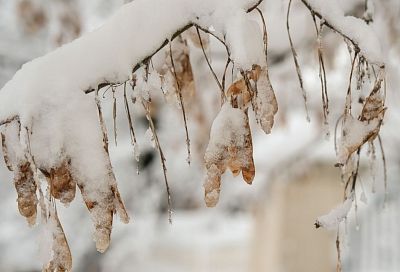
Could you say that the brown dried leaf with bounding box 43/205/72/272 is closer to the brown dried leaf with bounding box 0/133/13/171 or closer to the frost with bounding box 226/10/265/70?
the brown dried leaf with bounding box 0/133/13/171

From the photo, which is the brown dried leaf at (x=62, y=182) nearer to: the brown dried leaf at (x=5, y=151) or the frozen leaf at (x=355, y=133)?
the brown dried leaf at (x=5, y=151)

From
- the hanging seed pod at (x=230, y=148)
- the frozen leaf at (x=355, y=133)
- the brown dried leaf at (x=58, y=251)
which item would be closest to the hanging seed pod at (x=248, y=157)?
the hanging seed pod at (x=230, y=148)

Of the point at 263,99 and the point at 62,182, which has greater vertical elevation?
the point at 263,99

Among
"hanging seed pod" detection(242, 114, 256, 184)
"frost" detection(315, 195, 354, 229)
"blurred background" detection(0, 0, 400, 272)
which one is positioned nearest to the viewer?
"hanging seed pod" detection(242, 114, 256, 184)

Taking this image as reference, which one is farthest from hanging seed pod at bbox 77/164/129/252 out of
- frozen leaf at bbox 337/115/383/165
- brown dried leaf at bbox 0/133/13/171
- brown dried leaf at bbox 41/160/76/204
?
frozen leaf at bbox 337/115/383/165

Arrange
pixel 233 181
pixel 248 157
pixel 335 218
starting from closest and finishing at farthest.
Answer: pixel 248 157 → pixel 335 218 → pixel 233 181

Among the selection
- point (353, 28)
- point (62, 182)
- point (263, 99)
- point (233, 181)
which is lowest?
point (62, 182)

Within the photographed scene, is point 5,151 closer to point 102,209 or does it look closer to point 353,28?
point 102,209

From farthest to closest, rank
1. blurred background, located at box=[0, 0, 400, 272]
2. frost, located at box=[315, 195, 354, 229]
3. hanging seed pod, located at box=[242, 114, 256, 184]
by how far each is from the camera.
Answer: blurred background, located at box=[0, 0, 400, 272] < frost, located at box=[315, 195, 354, 229] < hanging seed pod, located at box=[242, 114, 256, 184]

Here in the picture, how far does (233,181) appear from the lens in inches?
356

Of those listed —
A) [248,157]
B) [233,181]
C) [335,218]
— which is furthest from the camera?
[233,181]

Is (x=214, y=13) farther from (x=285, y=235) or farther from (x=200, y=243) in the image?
(x=200, y=243)

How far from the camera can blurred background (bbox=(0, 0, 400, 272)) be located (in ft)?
11.5

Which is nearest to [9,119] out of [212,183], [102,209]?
[102,209]
